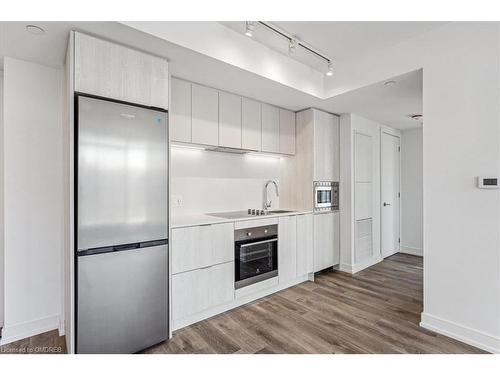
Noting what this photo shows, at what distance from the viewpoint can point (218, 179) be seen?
132 inches

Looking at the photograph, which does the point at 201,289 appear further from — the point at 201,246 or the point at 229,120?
the point at 229,120

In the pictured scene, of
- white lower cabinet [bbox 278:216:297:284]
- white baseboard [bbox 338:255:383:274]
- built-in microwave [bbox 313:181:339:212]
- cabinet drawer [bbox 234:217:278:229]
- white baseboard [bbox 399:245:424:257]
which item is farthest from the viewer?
white baseboard [bbox 399:245:424:257]

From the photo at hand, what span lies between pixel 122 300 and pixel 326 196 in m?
2.84

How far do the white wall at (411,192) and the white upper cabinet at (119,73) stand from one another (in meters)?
4.62

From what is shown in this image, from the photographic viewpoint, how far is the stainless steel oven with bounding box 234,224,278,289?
2.81 metres

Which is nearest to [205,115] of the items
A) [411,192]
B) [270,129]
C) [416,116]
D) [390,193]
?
[270,129]

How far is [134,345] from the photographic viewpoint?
2.00m

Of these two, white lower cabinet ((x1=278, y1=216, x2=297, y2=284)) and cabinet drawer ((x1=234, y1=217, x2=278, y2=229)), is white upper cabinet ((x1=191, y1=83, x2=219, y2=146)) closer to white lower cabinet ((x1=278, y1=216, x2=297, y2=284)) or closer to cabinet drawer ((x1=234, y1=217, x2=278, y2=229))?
cabinet drawer ((x1=234, y1=217, x2=278, y2=229))

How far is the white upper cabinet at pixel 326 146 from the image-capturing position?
368 cm

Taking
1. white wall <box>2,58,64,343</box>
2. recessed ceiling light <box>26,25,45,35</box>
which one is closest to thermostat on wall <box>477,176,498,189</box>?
recessed ceiling light <box>26,25,45,35</box>

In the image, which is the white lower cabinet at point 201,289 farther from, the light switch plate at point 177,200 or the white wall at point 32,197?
the white wall at point 32,197

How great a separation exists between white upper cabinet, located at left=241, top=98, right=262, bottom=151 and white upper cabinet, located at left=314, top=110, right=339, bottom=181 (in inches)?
33.2

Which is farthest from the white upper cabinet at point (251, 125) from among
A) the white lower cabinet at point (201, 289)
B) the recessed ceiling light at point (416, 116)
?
the recessed ceiling light at point (416, 116)

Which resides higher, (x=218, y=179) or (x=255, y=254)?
(x=218, y=179)
